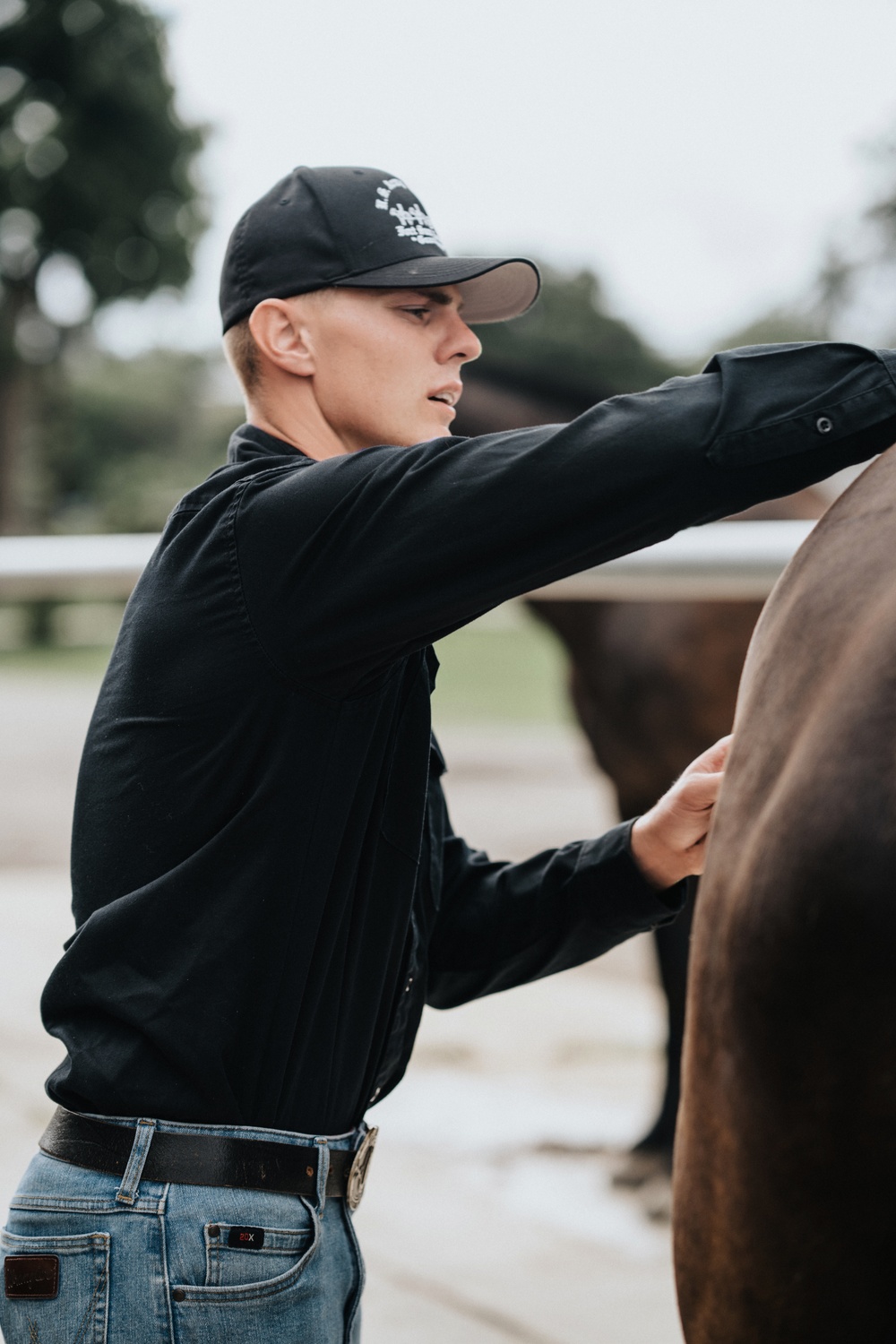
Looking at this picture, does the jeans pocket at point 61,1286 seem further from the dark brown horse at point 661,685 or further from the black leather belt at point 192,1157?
the dark brown horse at point 661,685

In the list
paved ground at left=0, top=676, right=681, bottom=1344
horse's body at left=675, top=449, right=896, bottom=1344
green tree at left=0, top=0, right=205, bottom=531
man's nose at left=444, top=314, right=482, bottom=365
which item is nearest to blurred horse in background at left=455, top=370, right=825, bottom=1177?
paved ground at left=0, top=676, right=681, bottom=1344

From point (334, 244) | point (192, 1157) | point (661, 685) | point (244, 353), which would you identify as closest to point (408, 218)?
point (334, 244)

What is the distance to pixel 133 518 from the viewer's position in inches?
1014

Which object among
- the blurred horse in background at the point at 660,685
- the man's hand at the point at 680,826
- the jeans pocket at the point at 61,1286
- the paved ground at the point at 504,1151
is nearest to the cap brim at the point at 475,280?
the man's hand at the point at 680,826

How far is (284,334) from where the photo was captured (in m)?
1.33

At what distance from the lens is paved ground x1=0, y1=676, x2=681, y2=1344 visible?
245 centimetres

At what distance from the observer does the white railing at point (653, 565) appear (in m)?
1.64

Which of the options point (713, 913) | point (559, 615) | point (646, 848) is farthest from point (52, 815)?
point (713, 913)

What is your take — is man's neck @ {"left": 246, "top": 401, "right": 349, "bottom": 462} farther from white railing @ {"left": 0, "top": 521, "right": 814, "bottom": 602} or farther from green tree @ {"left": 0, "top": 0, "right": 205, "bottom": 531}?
green tree @ {"left": 0, "top": 0, "right": 205, "bottom": 531}

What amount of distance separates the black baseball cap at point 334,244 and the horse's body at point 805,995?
551mm

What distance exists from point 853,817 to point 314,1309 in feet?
2.35

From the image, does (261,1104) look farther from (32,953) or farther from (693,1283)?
(32,953)

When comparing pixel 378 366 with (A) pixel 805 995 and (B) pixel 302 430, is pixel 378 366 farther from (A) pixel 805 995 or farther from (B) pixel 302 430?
(A) pixel 805 995

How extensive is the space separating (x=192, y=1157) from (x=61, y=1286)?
5.9 inches
